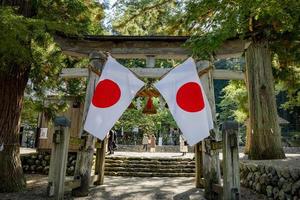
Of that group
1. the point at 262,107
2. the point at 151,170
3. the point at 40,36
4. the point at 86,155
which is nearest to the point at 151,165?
the point at 151,170

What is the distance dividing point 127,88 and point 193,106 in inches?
65.2

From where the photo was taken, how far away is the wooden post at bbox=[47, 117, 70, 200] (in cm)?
635

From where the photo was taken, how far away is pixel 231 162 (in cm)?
627

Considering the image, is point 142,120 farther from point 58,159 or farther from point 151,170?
point 58,159

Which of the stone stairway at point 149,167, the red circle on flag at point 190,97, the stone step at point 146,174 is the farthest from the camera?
the stone stairway at point 149,167

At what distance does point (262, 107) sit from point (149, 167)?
554cm

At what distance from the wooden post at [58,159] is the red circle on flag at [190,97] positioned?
2.58 meters

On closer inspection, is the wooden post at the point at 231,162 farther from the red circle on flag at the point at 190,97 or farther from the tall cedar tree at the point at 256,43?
the tall cedar tree at the point at 256,43

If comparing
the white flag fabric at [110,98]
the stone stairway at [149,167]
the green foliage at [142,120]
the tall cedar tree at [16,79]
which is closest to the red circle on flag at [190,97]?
the white flag fabric at [110,98]

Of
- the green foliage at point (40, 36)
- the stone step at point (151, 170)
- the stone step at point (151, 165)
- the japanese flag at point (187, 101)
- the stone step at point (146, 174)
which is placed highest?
the green foliage at point (40, 36)

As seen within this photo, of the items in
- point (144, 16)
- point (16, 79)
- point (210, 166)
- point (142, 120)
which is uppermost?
point (144, 16)

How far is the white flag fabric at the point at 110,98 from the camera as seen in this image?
23.0 feet

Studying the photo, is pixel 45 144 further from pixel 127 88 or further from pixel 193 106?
pixel 193 106

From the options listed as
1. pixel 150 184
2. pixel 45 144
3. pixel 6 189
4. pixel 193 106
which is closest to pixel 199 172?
pixel 150 184
